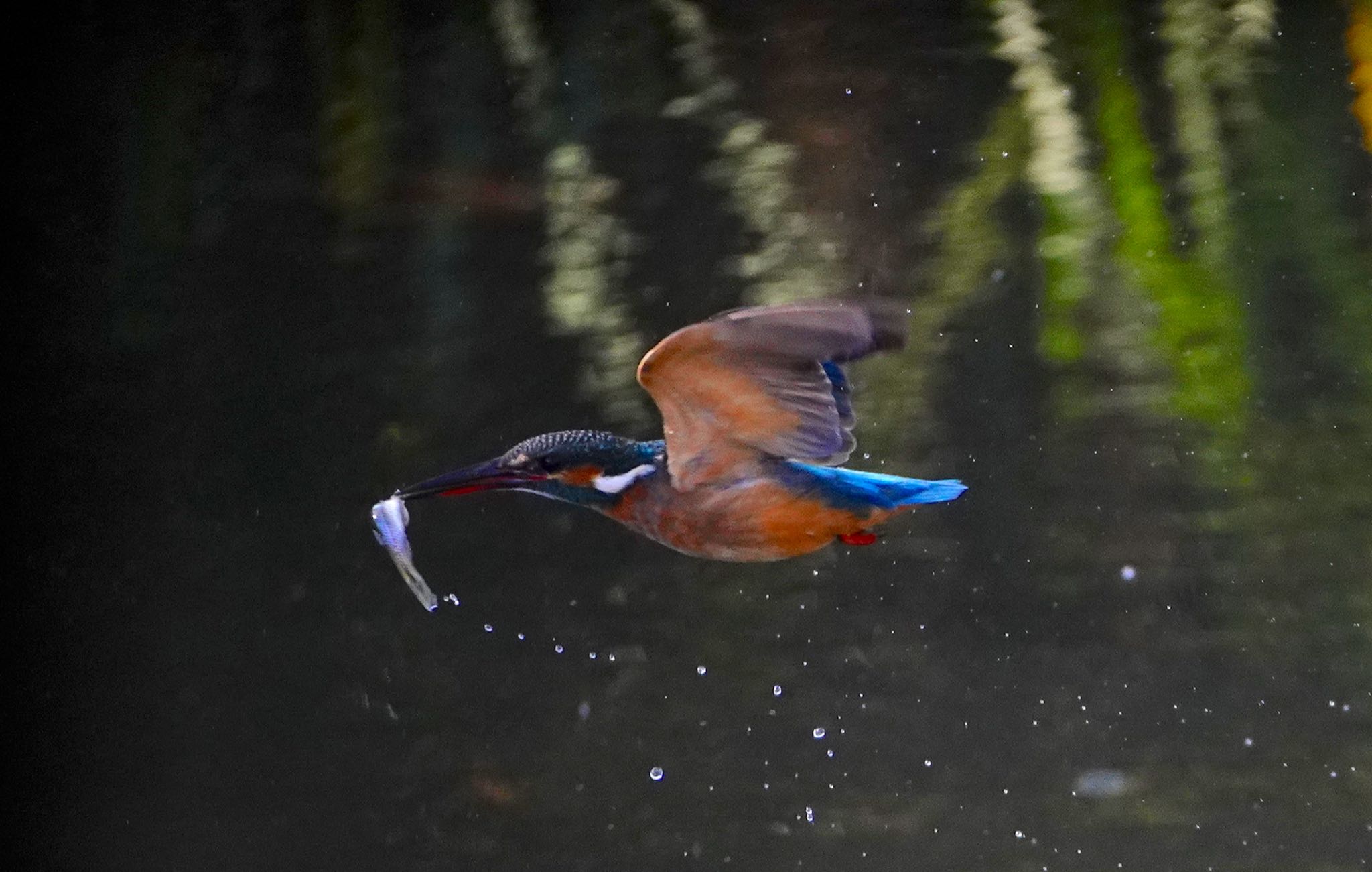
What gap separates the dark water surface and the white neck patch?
544 millimetres

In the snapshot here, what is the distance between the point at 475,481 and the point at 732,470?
0.23 meters

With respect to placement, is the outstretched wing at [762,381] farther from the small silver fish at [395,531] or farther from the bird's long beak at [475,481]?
the small silver fish at [395,531]

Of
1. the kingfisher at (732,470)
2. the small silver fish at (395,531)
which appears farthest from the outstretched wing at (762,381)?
the small silver fish at (395,531)

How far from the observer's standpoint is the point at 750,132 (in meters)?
1.97

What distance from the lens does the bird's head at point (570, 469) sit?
1271 mm

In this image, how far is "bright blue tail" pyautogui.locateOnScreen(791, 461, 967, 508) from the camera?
1.31 metres

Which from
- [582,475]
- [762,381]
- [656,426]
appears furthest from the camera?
[656,426]

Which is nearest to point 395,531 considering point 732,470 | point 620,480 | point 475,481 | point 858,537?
point 475,481

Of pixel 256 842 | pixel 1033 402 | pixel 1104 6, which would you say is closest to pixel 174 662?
pixel 256 842

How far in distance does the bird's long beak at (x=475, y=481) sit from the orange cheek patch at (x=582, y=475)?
23 mm

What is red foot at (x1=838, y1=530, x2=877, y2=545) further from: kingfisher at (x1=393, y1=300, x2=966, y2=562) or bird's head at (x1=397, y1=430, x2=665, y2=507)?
bird's head at (x1=397, y1=430, x2=665, y2=507)

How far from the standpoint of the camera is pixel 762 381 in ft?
3.86

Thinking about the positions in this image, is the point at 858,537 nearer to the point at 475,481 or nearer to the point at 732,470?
Answer: the point at 732,470

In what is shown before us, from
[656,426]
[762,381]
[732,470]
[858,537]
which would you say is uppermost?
[762,381]
